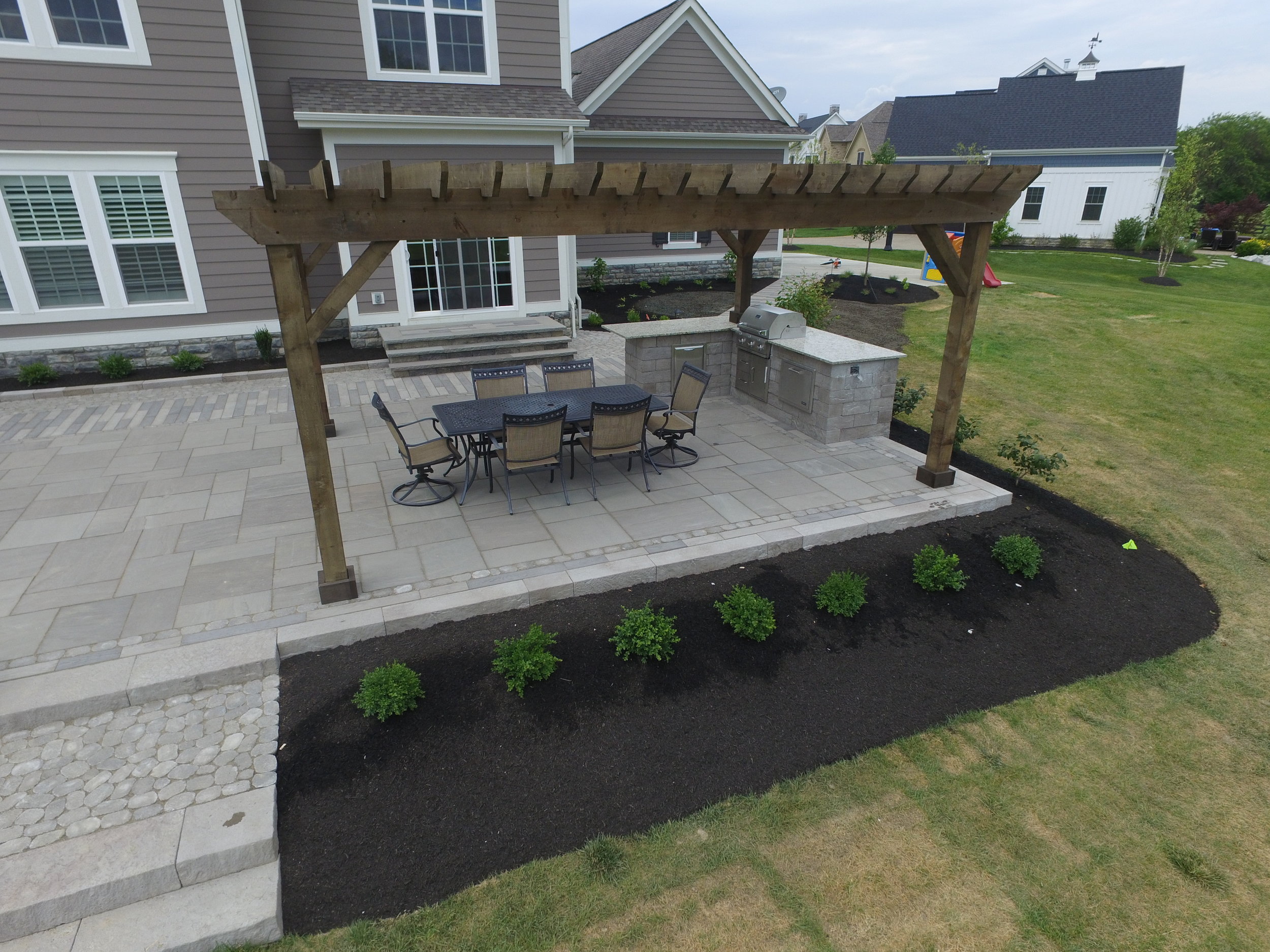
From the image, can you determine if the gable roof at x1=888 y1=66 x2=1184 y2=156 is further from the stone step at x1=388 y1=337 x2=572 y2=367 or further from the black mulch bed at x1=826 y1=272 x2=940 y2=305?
the stone step at x1=388 y1=337 x2=572 y2=367

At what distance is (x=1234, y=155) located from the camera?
43.0m

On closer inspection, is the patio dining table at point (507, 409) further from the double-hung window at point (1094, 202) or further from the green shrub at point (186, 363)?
the double-hung window at point (1094, 202)

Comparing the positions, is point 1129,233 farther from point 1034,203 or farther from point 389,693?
point 389,693

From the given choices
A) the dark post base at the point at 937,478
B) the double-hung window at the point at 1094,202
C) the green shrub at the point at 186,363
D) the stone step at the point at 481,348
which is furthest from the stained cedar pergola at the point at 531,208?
the double-hung window at the point at 1094,202

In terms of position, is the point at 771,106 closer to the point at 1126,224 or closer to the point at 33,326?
the point at 33,326

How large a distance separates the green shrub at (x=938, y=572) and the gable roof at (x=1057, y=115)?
3085 centimetres

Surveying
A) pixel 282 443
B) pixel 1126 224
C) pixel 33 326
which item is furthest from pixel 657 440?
pixel 1126 224

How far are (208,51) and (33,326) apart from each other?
5036mm

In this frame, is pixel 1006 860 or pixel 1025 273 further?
pixel 1025 273

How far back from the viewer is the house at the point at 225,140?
10102mm

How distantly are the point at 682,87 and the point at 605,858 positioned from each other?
18334 mm

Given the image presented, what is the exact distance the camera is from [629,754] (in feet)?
13.5

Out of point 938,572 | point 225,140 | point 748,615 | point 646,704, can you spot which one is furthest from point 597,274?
point 646,704

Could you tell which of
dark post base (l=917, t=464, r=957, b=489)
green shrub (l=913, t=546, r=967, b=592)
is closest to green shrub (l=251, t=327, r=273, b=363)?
dark post base (l=917, t=464, r=957, b=489)
